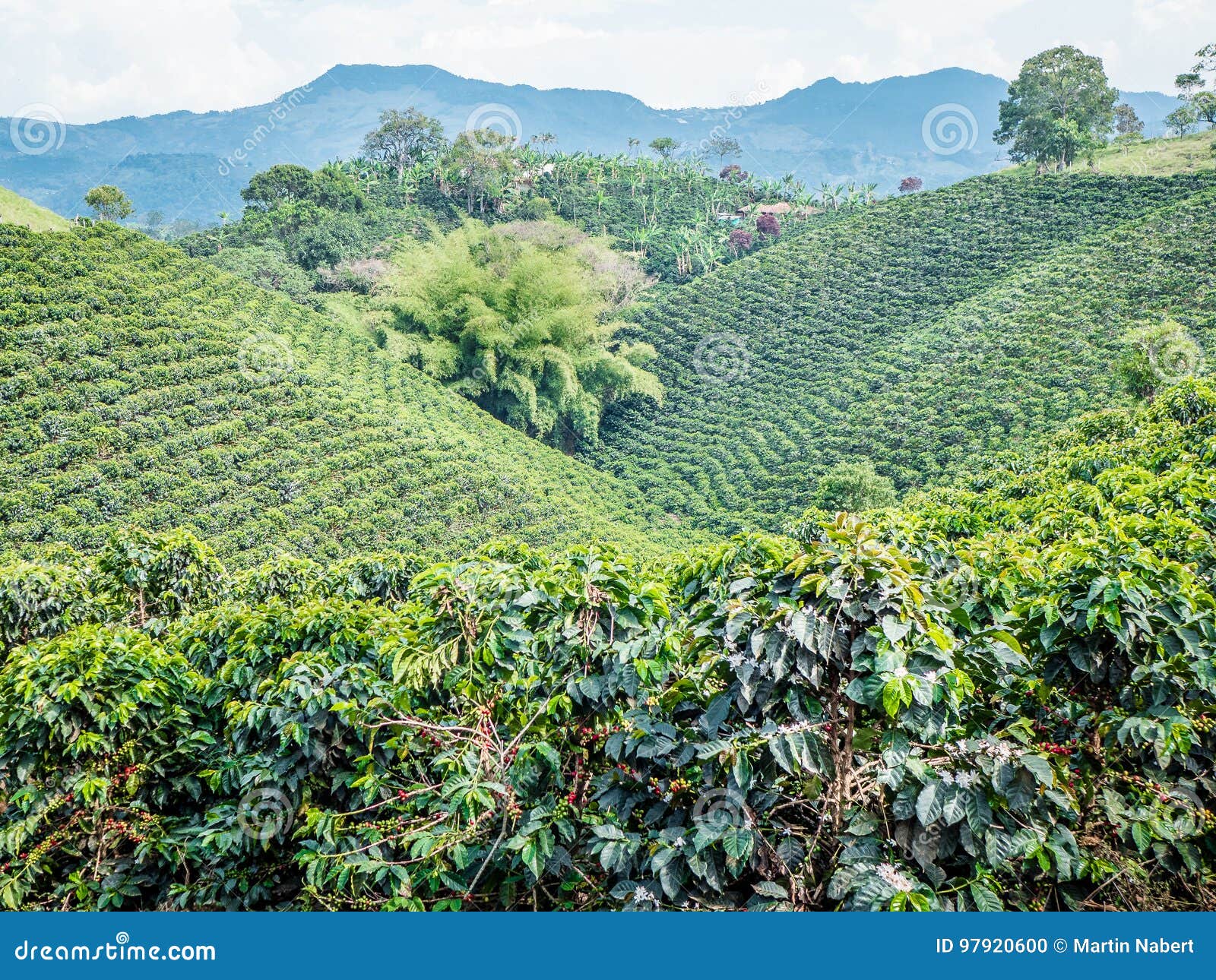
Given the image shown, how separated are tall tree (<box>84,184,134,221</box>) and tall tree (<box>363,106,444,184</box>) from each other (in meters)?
8.88

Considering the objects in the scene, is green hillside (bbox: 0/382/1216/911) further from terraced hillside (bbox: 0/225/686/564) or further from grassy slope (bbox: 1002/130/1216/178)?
grassy slope (bbox: 1002/130/1216/178)

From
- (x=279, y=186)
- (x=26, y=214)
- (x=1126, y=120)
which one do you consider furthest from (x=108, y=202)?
(x=1126, y=120)

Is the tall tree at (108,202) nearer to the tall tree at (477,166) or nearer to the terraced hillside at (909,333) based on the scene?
the tall tree at (477,166)

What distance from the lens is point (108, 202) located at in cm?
2195

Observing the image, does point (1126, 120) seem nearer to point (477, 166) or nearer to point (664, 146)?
point (664, 146)

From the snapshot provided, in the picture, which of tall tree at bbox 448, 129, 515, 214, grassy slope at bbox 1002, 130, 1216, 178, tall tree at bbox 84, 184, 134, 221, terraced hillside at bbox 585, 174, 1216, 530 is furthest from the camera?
tall tree at bbox 448, 129, 515, 214

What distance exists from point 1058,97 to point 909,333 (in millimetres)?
14823

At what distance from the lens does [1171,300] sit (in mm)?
15477

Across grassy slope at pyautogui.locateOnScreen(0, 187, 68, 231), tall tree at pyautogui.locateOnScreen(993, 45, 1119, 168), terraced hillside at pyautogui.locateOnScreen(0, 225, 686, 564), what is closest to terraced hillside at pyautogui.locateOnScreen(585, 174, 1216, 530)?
terraced hillside at pyautogui.locateOnScreen(0, 225, 686, 564)

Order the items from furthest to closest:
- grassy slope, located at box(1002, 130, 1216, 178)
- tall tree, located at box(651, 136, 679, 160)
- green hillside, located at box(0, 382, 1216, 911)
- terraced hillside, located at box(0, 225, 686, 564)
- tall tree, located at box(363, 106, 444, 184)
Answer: tall tree, located at box(651, 136, 679, 160), tall tree, located at box(363, 106, 444, 184), grassy slope, located at box(1002, 130, 1216, 178), terraced hillside, located at box(0, 225, 686, 564), green hillside, located at box(0, 382, 1216, 911)

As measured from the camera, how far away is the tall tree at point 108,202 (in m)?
Result: 21.6

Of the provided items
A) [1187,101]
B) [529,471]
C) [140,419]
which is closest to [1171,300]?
[529,471]

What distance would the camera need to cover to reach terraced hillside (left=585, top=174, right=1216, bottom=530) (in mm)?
14539

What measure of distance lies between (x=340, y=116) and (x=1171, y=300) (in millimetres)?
48066
